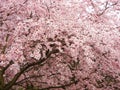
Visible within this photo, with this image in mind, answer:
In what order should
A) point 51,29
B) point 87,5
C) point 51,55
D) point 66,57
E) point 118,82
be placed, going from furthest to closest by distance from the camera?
point 118,82, point 87,5, point 66,57, point 51,55, point 51,29

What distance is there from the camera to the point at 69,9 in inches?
447

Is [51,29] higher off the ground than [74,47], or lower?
higher

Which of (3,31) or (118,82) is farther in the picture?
(118,82)

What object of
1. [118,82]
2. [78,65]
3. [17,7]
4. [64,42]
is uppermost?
[17,7]

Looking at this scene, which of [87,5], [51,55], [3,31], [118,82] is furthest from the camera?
[118,82]

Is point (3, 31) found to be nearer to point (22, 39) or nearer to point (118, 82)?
point (22, 39)

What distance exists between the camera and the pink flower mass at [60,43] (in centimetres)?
931

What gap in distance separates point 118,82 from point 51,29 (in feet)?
22.5

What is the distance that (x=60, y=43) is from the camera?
922 cm

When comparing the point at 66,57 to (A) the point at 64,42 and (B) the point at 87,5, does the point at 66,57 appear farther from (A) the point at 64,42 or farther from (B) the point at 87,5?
(B) the point at 87,5

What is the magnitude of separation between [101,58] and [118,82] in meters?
3.76

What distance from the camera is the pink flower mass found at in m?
9.31

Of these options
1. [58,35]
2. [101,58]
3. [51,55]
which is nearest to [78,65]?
[101,58]

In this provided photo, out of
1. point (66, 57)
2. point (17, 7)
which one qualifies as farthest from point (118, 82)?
A: point (17, 7)
